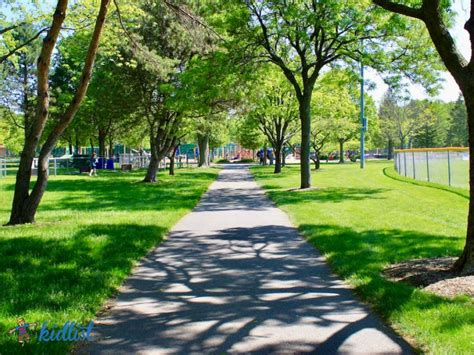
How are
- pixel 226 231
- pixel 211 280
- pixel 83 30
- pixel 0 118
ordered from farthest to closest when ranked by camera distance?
1. pixel 0 118
2. pixel 83 30
3. pixel 226 231
4. pixel 211 280

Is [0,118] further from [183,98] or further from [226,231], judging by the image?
[226,231]

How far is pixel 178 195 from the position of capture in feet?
64.0

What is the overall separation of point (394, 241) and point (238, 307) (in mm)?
4728

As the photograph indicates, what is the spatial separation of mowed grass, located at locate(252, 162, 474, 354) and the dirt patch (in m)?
0.19

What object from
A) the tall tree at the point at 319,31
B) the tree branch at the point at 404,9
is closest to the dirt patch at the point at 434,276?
the tree branch at the point at 404,9

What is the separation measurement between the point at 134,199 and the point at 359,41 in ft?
35.2

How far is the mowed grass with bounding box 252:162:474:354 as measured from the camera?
4609 millimetres

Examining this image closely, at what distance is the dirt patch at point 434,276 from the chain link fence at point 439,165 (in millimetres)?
14303

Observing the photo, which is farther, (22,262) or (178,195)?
(178,195)

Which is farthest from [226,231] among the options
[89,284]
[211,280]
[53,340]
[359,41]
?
[359,41]

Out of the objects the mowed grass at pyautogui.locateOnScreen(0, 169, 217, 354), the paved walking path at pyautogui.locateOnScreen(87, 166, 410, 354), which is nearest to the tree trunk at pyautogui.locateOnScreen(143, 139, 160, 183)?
the mowed grass at pyautogui.locateOnScreen(0, 169, 217, 354)

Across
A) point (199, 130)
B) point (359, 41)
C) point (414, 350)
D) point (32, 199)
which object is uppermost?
point (359, 41)

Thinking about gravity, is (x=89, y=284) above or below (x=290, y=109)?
below

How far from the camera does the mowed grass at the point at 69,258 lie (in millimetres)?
5117
